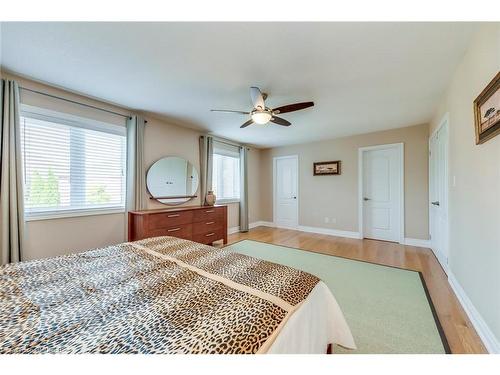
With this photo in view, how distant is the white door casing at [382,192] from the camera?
4.14 meters

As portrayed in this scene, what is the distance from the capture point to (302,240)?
14.6ft

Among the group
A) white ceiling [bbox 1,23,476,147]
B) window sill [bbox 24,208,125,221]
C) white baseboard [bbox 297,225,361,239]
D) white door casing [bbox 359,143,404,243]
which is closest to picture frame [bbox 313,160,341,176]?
white door casing [bbox 359,143,404,243]

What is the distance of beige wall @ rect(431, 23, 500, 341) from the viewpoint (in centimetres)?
142

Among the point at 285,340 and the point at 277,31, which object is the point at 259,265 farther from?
the point at 277,31

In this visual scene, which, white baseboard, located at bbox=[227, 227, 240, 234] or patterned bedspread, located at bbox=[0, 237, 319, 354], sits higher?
patterned bedspread, located at bbox=[0, 237, 319, 354]

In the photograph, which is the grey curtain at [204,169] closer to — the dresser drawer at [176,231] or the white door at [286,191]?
the dresser drawer at [176,231]

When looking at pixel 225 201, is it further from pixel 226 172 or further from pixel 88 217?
pixel 88 217

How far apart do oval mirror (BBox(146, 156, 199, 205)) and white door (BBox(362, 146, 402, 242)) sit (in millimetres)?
3692

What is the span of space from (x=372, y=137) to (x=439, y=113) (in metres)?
1.41

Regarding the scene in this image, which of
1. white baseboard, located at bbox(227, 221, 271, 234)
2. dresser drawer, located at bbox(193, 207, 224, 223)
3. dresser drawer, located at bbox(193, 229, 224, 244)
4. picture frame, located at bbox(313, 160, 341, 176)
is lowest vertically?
white baseboard, located at bbox(227, 221, 271, 234)

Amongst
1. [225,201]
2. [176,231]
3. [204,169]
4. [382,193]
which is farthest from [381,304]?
[225,201]

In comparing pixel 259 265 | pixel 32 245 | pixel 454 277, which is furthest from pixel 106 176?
pixel 454 277

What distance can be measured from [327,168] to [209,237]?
316 centimetres

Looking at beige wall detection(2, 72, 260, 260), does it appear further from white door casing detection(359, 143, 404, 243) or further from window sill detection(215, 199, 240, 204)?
white door casing detection(359, 143, 404, 243)
